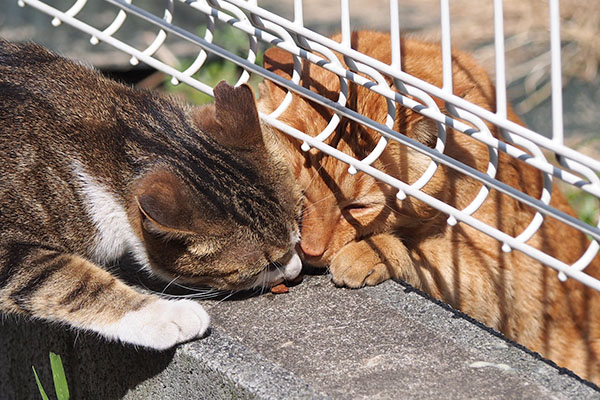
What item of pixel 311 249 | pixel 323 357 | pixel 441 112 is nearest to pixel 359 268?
pixel 311 249

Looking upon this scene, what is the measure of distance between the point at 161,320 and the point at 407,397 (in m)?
0.76

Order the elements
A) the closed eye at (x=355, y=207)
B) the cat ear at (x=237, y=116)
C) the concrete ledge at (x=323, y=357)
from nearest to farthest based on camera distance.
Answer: the concrete ledge at (x=323, y=357), the cat ear at (x=237, y=116), the closed eye at (x=355, y=207)

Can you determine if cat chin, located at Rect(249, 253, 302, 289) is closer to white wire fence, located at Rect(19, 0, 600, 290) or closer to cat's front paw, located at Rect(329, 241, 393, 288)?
cat's front paw, located at Rect(329, 241, 393, 288)

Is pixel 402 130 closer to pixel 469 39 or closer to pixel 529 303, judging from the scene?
pixel 529 303

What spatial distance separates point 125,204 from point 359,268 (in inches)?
31.9

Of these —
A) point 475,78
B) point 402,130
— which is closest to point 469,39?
point 475,78

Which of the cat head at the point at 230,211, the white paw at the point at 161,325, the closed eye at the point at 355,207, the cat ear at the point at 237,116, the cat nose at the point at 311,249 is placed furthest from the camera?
the closed eye at the point at 355,207

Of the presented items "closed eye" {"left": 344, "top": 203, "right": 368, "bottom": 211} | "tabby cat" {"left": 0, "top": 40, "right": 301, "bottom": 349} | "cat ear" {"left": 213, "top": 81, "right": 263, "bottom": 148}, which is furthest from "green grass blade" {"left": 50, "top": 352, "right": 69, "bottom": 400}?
"closed eye" {"left": 344, "top": 203, "right": 368, "bottom": 211}

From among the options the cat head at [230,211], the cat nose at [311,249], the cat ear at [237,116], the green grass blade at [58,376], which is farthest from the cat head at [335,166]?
the green grass blade at [58,376]

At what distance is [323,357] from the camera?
2295mm

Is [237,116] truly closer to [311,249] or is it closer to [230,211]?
[230,211]

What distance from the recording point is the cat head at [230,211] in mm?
2494

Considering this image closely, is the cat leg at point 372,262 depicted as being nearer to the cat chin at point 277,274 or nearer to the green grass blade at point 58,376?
the cat chin at point 277,274

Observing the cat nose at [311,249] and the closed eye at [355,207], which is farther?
the closed eye at [355,207]
